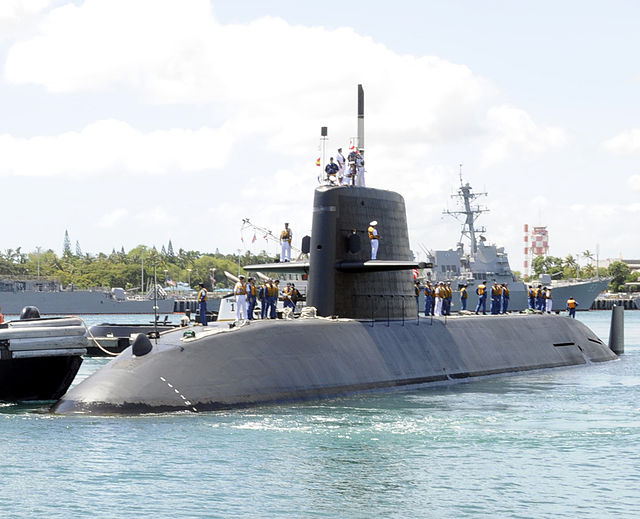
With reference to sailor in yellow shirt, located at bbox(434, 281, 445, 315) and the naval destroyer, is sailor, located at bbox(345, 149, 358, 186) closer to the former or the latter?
sailor in yellow shirt, located at bbox(434, 281, 445, 315)

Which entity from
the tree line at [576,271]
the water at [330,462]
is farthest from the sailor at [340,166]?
the tree line at [576,271]

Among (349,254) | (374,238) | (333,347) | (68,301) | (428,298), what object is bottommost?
(333,347)

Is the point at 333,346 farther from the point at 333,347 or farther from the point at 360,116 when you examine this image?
the point at 360,116

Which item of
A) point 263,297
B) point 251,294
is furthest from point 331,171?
point 263,297

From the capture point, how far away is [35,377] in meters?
20.6

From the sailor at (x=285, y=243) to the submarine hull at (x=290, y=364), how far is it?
3192 millimetres

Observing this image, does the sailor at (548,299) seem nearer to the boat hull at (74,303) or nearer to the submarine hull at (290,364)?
the submarine hull at (290,364)

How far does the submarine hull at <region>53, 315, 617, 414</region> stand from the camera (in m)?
17.2

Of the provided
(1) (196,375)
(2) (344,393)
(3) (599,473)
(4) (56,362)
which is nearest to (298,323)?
(2) (344,393)

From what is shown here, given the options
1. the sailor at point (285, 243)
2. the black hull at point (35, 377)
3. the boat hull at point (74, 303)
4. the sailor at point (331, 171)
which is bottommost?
the black hull at point (35, 377)

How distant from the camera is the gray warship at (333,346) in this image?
17453mm

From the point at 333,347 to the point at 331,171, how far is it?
4.55 meters

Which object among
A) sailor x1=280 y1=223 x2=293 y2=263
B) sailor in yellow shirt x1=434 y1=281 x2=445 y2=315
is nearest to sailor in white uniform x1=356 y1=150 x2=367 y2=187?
sailor x1=280 y1=223 x2=293 y2=263

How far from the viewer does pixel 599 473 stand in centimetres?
1409
